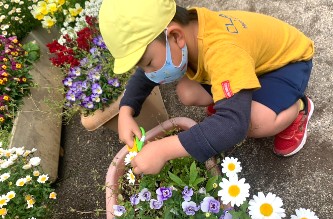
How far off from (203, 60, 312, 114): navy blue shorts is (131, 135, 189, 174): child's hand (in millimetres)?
495

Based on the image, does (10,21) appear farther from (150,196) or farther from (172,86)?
(150,196)

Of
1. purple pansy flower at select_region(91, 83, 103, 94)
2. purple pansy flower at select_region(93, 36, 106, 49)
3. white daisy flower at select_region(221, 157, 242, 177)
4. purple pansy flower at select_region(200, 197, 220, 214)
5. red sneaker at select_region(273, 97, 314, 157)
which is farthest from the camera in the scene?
purple pansy flower at select_region(93, 36, 106, 49)

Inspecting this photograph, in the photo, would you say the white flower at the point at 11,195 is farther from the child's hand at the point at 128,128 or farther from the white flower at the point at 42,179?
the child's hand at the point at 128,128

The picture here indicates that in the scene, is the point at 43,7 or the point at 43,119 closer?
the point at 43,119

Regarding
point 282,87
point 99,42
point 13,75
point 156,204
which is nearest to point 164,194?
point 156,204

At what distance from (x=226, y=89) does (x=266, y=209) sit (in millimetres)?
445

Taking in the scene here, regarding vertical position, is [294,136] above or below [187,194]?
below

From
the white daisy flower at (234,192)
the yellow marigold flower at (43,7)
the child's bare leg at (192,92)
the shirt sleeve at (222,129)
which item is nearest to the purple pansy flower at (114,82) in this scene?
the child's bare leg at (192,92)

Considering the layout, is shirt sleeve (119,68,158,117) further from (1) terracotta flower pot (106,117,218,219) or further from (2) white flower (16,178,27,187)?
(2) white flower (16,178,27,187)

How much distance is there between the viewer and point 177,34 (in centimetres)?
153

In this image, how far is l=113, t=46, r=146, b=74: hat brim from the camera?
4.80ft

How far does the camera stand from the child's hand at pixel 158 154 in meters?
1.48

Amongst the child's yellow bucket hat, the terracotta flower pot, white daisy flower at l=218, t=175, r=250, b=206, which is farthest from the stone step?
white daisy flower at l=218, t=175, r=250, b=206

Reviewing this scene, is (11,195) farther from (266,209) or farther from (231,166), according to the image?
(266,209)
